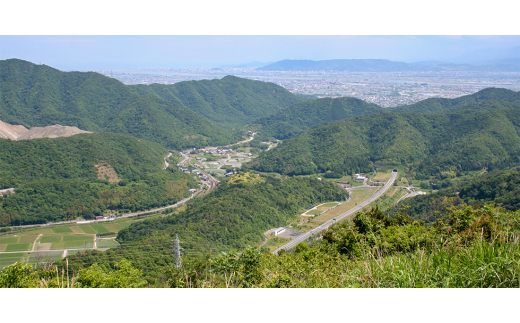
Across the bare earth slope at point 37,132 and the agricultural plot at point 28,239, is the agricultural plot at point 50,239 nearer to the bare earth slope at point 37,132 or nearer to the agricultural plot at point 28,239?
the agricultural plot at point 28,239

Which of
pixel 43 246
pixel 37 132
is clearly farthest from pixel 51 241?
pixel 37 132

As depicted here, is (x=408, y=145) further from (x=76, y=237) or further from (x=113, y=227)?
(x=76, y=237)

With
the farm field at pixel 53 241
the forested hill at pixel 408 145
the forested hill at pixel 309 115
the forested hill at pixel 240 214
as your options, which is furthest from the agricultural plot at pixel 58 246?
the forested hill at pixel 309 115

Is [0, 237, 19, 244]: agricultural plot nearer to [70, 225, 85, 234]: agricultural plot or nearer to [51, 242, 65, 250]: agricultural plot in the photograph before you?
[51, 242, 65, 250]: agricultural plot

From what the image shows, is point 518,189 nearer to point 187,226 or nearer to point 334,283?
point 187,226

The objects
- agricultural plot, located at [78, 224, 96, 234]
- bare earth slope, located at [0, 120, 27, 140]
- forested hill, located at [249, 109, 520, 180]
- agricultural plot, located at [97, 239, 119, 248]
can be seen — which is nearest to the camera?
agricultural plot, located at [97, 239, 119, 248]

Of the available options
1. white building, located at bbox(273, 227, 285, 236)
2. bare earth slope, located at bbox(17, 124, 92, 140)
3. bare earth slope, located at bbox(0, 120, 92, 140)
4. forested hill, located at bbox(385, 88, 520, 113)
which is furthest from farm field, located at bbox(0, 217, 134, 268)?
forested hill, located at bbox(385, 88, 520, 113)

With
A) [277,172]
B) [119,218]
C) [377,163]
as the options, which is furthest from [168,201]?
[377,163]
